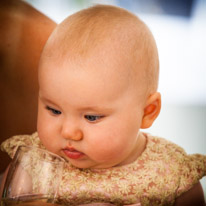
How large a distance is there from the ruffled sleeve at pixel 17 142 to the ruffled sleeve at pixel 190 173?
0.33m

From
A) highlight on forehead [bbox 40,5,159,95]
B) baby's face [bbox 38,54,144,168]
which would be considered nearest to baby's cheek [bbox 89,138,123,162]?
baby's face [bbox 38,54,144,168]

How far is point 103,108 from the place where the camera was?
1.97 ft

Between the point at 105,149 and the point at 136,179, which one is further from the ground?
the point at 105,149

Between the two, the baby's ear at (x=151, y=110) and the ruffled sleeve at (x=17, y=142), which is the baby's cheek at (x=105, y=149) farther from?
the ruffled sleeve at (x=17, y=142)

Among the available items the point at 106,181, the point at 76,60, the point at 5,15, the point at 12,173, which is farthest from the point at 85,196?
the point at 5,15

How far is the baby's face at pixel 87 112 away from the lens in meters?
0.58

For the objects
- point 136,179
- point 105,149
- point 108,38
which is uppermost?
point 108,38

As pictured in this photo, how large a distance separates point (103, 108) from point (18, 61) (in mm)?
304

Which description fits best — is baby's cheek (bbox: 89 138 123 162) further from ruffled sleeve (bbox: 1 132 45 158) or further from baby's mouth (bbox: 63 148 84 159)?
ruffled sleeve (bbox: 1 132 45 158)

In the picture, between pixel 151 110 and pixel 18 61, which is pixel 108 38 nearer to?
pixel 151 110

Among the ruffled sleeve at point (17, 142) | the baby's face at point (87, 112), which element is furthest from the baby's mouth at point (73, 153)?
the ruffled sleeve at point (17, 142)

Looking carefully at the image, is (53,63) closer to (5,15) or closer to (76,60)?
(76,60)

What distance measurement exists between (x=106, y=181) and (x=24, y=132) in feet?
0.87

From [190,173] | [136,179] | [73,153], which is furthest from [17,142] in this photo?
[190,173]
